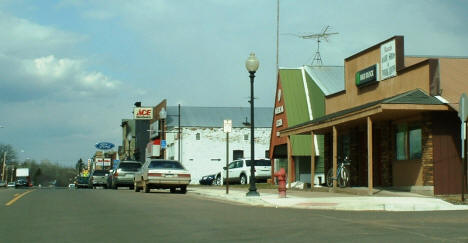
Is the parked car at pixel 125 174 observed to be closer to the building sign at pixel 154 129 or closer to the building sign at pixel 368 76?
the building sign at pixel 368 76

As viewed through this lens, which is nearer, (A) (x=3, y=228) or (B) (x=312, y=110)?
(A) (x=3, y=228)

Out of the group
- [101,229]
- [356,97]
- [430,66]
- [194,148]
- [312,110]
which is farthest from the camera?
[194,148]

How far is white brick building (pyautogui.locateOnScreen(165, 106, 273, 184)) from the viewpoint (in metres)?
63.8

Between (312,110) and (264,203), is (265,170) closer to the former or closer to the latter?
(312,110)

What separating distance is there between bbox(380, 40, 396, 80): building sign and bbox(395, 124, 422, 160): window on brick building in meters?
1.98

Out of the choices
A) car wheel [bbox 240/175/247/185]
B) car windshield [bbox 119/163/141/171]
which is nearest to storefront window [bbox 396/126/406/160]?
car wheel [bbox 240/175/247/185]

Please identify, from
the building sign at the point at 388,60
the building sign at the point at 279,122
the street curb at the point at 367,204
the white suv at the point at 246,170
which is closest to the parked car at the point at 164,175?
the street curb at the point at 367,204

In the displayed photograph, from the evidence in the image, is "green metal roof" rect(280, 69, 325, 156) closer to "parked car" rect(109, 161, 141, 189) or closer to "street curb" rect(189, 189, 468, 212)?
"parked car" rect(109, 161, 141, 189)

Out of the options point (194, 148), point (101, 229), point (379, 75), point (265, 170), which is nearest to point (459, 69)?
point (379, 75)

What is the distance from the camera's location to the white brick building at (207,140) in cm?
6381

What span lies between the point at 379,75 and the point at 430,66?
366cm

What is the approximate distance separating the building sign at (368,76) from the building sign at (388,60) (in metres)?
0.37

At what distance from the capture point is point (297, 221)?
1274cm

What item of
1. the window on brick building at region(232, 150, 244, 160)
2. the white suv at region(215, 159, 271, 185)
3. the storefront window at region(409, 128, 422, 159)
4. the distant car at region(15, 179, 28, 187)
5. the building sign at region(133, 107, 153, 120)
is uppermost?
the building sign at region(133, 107, 153, 120)
